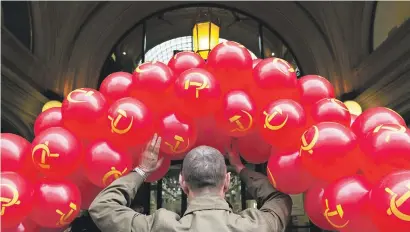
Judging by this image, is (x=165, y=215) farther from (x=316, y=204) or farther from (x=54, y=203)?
(x=316, y=204)

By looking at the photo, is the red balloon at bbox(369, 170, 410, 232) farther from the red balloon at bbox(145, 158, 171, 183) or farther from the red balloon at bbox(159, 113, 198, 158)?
the red balloon at bbox(145, 158, 171, 183)

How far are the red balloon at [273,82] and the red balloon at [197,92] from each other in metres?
0.27

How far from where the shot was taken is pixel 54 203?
2375 mm

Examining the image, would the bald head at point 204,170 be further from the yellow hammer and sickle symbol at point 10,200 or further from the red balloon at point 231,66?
the yellow hammer and sickle symbol at point 10,200

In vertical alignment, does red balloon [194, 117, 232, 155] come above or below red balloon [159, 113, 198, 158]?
above

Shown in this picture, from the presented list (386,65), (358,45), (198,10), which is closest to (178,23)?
(198,10)

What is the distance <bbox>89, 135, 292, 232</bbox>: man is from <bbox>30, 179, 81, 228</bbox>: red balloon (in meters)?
0.48

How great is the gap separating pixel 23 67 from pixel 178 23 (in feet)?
9.41

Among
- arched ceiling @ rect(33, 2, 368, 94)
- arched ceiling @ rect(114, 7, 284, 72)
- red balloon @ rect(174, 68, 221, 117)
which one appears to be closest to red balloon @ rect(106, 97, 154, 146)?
red balloon @ rect(174, 68, 221, 117)

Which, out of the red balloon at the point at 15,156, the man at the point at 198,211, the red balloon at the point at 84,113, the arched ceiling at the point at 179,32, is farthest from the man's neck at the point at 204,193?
the arched ceiling at the point at 179,32

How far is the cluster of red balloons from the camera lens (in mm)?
2186

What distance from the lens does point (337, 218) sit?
2158 mm

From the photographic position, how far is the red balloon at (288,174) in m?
2.32

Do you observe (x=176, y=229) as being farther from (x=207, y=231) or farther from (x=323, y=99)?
(x=323, y=99)
